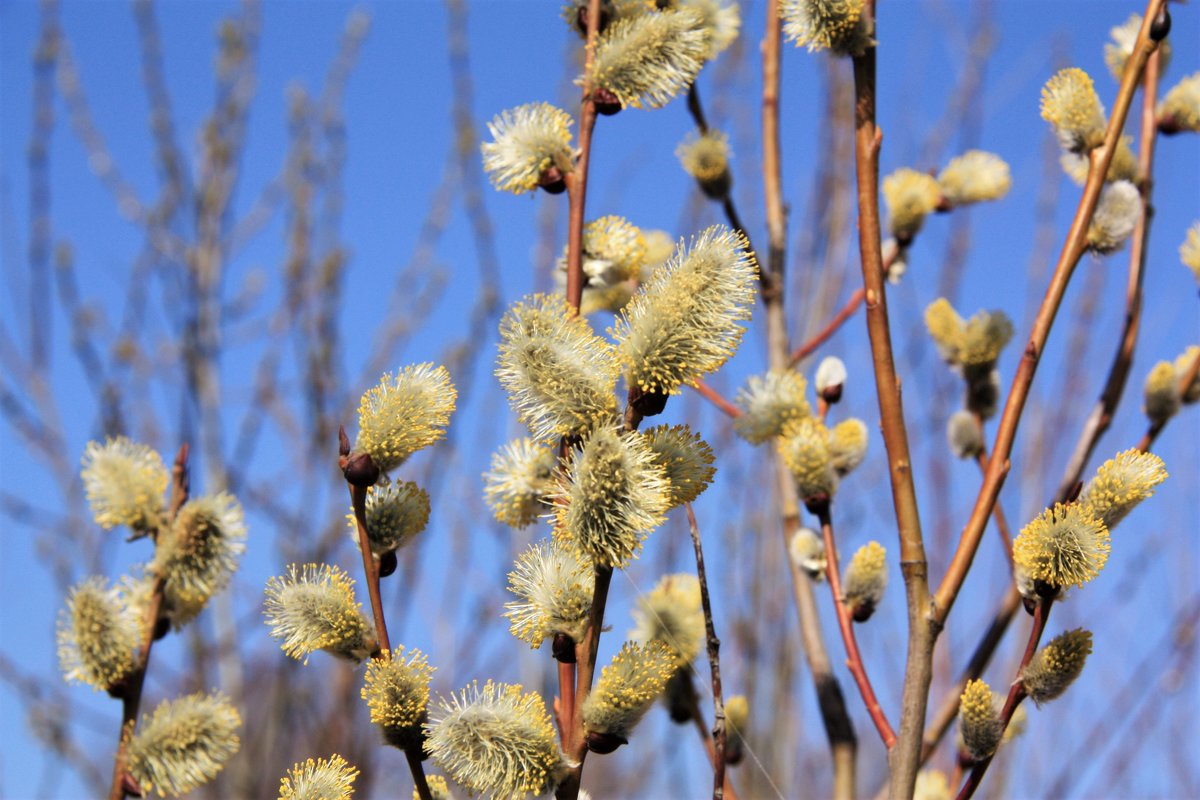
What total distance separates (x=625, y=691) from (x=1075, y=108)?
35.4 inches

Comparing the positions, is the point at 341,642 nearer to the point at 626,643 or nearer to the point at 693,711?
the point at 626,643

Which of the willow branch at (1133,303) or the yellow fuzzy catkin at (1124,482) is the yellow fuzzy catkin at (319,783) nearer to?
the yellow fuzzy catkin at (1124,482)

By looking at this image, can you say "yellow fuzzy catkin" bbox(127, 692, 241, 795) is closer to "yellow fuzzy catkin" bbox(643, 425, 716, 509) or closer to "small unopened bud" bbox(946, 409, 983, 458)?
"yellow fuzzy catkin" bbox(643, 425, 716, 509)

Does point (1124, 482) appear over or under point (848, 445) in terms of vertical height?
under

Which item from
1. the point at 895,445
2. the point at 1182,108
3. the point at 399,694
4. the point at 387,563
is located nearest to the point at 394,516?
the point at 387,563

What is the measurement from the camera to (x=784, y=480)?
152cm

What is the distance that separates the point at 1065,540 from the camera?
3.08 feet

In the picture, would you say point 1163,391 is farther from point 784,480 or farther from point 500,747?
point 500,747

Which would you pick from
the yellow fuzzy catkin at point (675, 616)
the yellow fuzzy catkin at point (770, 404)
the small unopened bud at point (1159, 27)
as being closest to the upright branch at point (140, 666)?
the yellow fuzzy catkin at point (675, 616)

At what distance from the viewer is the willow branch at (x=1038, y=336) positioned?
43.4 inches

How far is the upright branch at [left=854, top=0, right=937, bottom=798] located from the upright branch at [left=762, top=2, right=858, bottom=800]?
0.94 feet

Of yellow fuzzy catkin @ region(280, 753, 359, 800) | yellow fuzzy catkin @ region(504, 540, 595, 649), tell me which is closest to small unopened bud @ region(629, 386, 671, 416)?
yellow fuzzy catkin @ region(504, 540, 595, 649)

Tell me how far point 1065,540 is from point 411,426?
56 cm

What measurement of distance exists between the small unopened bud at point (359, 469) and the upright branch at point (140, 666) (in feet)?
0.95
